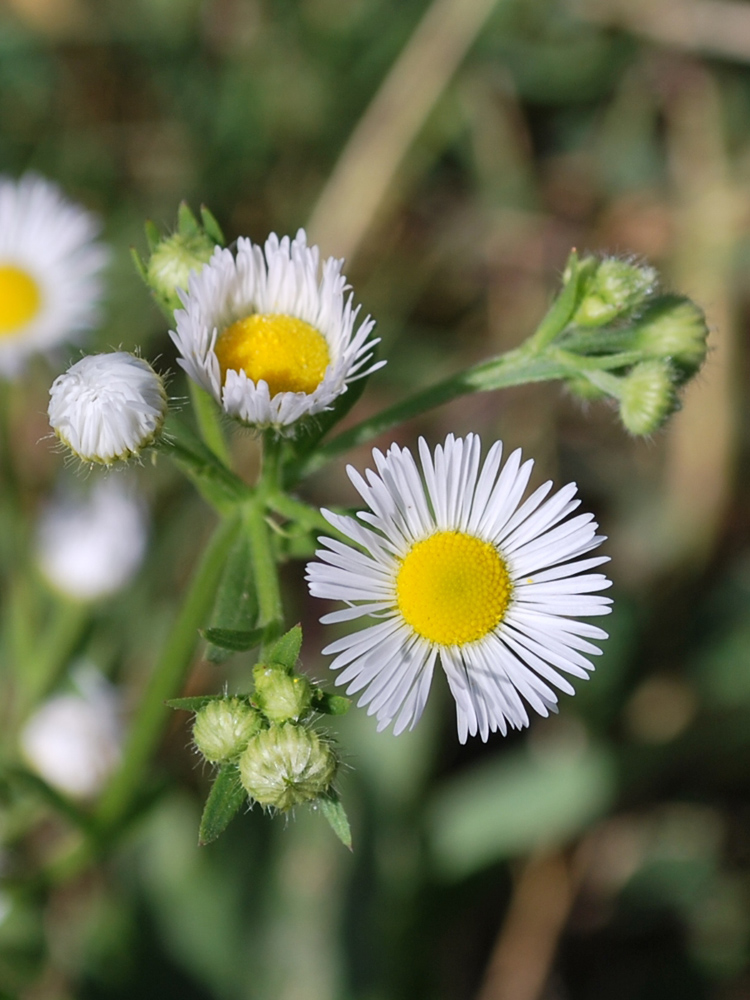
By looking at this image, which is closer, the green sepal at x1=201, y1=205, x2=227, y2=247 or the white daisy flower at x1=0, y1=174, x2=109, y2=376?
the green sepal at x1=201, y1=205, x2=227, y2=247

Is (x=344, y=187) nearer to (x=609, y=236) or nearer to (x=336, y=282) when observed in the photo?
(x=609, y=236)

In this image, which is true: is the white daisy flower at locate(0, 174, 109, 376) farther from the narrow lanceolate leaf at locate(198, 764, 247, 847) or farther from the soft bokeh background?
the narrow lanceolate leaf at locate(198, 764, 247, 847)

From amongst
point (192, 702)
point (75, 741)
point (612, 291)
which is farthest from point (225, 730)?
point (75, 741)

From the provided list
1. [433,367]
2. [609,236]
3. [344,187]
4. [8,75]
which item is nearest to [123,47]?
[8,75]

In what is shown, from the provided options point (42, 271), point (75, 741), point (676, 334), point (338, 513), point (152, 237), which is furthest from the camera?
point (42, 271)

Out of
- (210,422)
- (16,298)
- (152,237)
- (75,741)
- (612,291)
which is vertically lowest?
(75,741)

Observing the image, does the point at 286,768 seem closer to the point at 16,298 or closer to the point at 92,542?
the point at 92,542

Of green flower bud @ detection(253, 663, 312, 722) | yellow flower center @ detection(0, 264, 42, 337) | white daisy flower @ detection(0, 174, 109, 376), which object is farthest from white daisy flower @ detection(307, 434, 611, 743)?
yellow flower center @ detection(0, 264, 42, 337)
